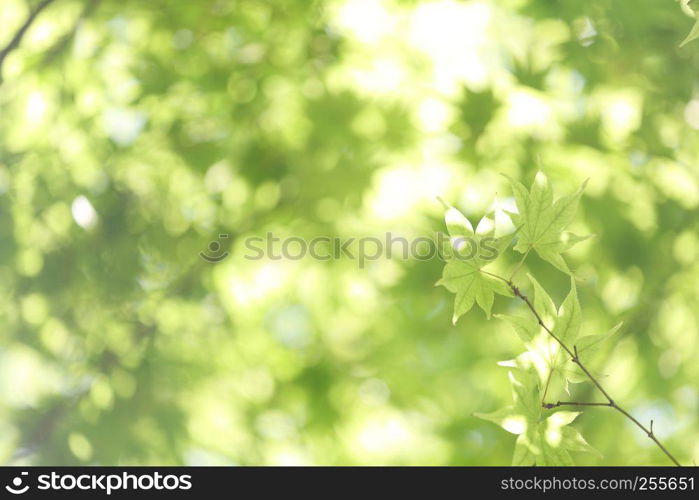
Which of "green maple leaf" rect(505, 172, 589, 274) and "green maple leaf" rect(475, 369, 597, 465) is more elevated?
"green maple leaf" rect(505, 172, 589, 274)

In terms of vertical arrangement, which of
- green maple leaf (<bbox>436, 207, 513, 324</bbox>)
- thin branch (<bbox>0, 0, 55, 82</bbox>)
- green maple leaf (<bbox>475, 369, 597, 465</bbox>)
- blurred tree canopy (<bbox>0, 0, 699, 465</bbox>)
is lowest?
green maple leaf (<bbox>475, 369, 597, 465</bbox>)

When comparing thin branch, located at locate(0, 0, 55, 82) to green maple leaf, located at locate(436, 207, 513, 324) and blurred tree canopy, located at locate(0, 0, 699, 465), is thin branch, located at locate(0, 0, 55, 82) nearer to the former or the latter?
blurred tree canopy, located at locate(0, 0, 699, 465)

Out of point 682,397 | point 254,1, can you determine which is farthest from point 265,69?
point 682,397

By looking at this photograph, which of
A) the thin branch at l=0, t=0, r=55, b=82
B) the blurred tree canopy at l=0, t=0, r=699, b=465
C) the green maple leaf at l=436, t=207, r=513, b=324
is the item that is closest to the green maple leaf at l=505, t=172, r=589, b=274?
the green maple leaf at l=436, t=207, r=513, b=324

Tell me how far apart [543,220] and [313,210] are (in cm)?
76

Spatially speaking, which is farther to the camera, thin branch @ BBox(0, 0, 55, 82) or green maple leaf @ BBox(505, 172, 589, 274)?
thin branch @ BBox(0, 0, 55, 82)

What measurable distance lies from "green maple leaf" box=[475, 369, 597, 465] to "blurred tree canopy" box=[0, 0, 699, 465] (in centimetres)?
59

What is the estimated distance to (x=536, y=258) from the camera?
3.11 feet

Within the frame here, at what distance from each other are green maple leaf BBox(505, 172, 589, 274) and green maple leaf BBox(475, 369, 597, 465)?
70 millimetres

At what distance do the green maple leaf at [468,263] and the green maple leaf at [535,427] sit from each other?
1.9 inches

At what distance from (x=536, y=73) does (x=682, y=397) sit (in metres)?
0.60

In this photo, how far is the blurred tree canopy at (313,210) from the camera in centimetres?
98

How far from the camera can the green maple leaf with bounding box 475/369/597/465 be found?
34cm

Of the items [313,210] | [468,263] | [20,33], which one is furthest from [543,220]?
[20,33]
